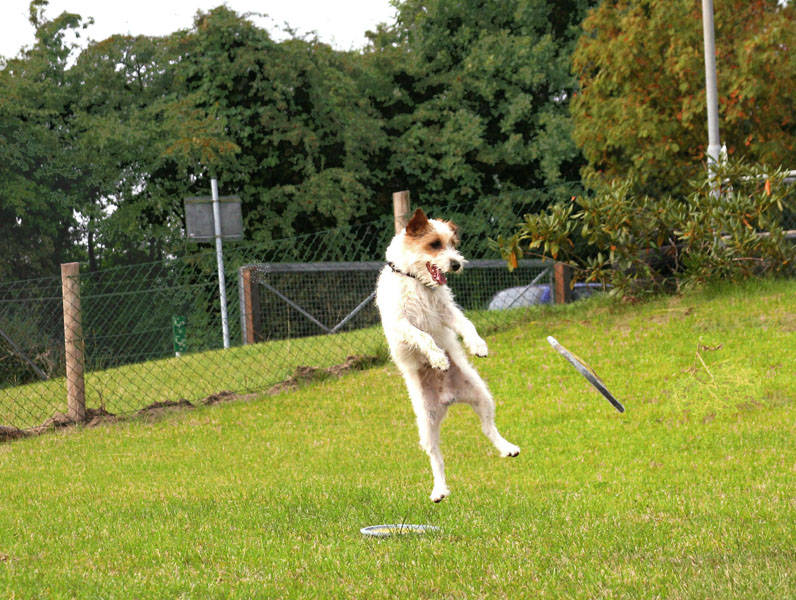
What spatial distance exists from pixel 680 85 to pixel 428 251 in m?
16.0

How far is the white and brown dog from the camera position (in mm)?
3610

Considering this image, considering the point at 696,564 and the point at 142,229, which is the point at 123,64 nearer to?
the point at 142,229

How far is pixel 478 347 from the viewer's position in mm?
3500

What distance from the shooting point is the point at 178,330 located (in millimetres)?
16359

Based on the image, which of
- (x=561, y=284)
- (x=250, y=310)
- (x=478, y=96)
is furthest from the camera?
(x=478, y=96)

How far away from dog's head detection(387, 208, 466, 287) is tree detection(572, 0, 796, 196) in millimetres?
15119

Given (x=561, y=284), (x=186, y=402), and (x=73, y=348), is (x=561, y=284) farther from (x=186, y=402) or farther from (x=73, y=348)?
(x=73, y=348)

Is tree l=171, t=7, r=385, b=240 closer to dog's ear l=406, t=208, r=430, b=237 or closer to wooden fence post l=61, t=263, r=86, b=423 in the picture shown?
wooden fence post l=61, t=263, r=86, b=423

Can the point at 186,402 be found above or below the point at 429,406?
below

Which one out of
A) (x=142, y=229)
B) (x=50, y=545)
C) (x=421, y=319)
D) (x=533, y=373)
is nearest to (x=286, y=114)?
(x=142, y=229)

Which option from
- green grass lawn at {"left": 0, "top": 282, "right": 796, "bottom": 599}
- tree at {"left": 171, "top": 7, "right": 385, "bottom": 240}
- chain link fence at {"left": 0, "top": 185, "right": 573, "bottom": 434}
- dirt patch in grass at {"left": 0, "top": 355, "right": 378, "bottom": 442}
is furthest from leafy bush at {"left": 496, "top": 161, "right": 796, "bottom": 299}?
tree at {"left": 171, "top": 7, "right": 385, "bottom": 240}

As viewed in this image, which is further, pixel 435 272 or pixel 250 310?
pixel 250 310

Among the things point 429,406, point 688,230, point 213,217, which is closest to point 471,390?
point 429,406

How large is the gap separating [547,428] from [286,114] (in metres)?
16.9
